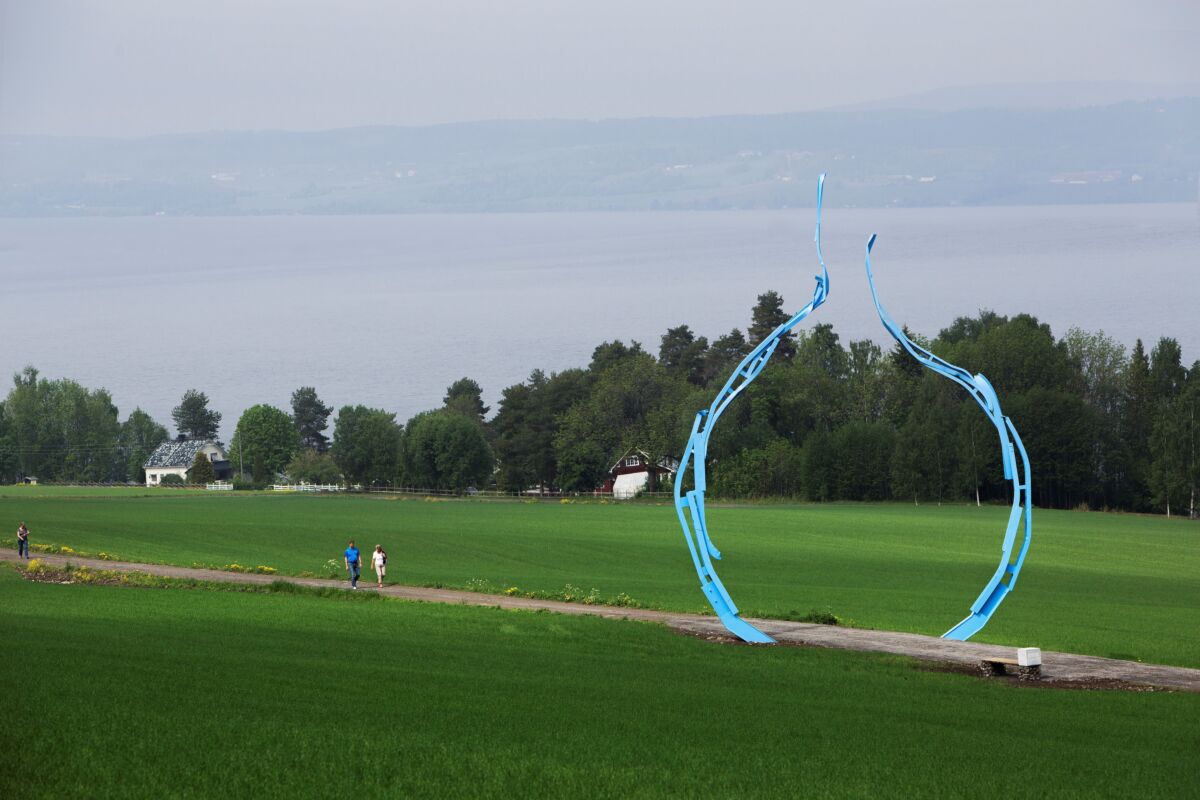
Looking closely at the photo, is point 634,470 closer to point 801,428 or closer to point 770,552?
point 801,428

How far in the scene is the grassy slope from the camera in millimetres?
18953

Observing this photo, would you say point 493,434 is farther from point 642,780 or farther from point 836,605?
point 642,780

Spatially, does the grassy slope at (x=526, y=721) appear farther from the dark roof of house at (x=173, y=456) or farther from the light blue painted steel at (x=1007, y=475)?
the dark roof of house at (x=173, y=456)

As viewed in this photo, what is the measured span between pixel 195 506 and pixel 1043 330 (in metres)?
75.3

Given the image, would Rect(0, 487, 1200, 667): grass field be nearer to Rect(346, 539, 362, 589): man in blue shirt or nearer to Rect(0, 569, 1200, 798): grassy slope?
Rect(346, 539, 362, 589): man in blue shirt

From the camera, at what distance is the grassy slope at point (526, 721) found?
18953 mm

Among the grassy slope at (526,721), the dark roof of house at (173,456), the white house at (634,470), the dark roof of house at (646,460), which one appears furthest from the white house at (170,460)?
the grassy slope at (526,721)

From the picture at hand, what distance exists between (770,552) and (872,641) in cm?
3253

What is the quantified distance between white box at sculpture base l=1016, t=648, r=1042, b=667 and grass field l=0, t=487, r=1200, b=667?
5.41 meters

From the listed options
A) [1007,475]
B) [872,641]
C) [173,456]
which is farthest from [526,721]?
[173,456]

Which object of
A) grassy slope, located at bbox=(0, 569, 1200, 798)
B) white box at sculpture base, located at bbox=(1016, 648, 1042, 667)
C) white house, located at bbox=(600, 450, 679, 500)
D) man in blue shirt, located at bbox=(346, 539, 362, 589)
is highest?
white house, located at bbox=(600, 450, 679, 500)

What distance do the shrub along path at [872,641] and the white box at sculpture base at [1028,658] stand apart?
1.34 feet

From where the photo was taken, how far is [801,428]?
132375mm

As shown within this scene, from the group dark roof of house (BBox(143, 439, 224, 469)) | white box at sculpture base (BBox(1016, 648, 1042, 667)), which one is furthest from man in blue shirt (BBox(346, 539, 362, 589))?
dark roof of house (BBox(143, 439, 224, 469))
